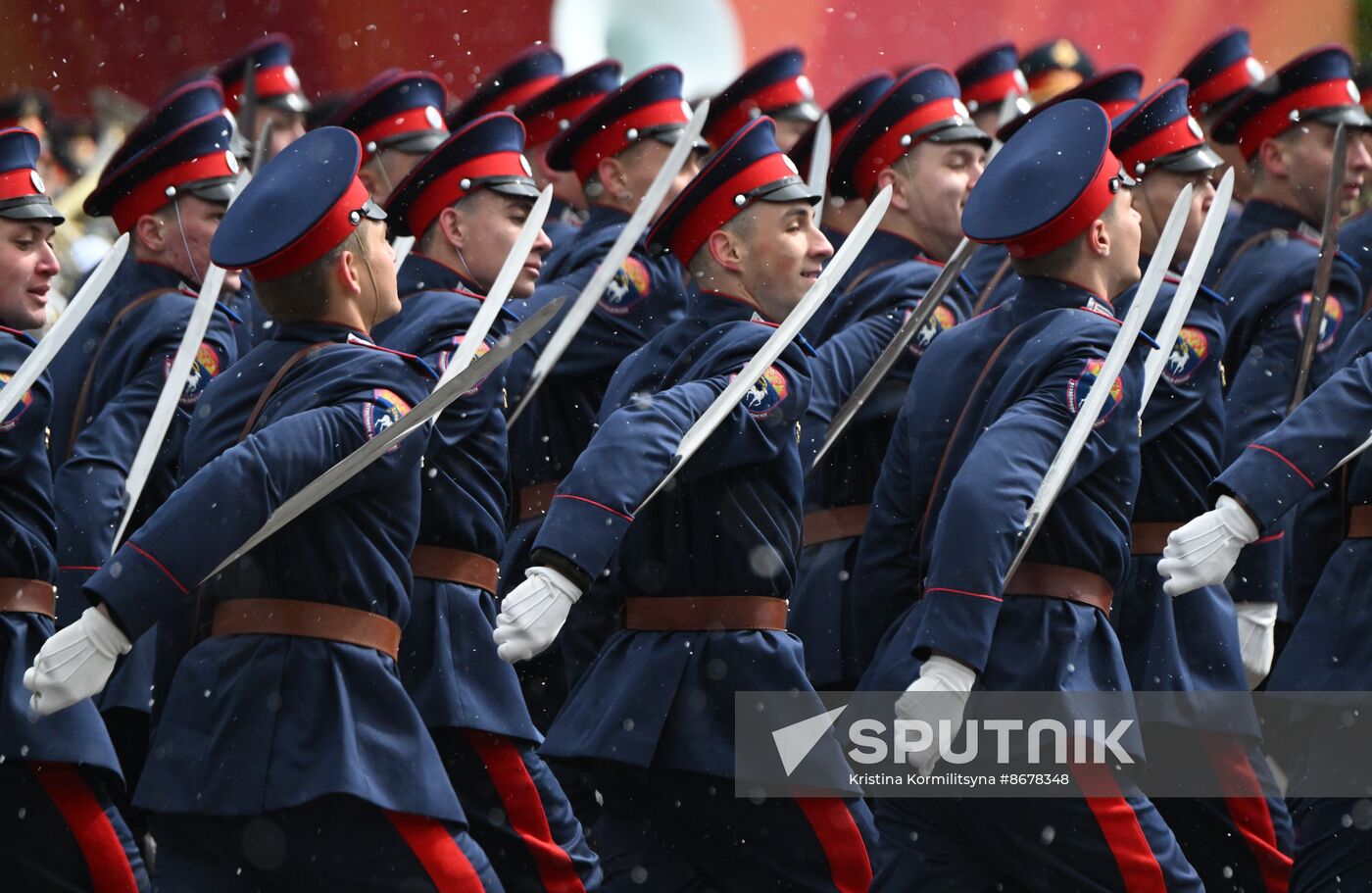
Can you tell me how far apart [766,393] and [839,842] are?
100 cm

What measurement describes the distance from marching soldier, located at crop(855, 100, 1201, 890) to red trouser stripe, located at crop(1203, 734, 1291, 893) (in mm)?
961

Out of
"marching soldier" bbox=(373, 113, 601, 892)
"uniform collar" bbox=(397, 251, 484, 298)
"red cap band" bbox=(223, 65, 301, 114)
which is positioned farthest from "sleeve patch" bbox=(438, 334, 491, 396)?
"red cap band" bbox=(223, 65, 301, 114)

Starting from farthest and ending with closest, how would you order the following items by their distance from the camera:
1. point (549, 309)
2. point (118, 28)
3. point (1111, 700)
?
point (118, 28) < point (1111, 700) < point (549, 309)

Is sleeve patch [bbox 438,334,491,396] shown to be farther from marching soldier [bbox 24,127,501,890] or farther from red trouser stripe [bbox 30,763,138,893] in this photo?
red trouser stripe [bbox 30,763,138,893]

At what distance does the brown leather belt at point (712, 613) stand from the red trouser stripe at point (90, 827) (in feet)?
4.17

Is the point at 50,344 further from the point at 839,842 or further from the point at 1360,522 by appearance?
the point at 1360,522

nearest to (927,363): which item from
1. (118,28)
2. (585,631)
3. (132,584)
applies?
(585,631)

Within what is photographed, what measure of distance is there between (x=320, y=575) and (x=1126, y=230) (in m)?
1.98

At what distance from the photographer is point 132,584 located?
16.0ft

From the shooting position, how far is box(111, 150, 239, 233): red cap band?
735 cm

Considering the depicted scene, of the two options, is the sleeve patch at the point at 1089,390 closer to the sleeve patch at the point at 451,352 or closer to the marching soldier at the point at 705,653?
the marching soldier at the point at 705,653

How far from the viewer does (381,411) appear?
5238 mm

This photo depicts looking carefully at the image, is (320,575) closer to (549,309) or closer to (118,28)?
(549,309)

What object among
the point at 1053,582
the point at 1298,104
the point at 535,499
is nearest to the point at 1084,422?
the point at 1053,582
